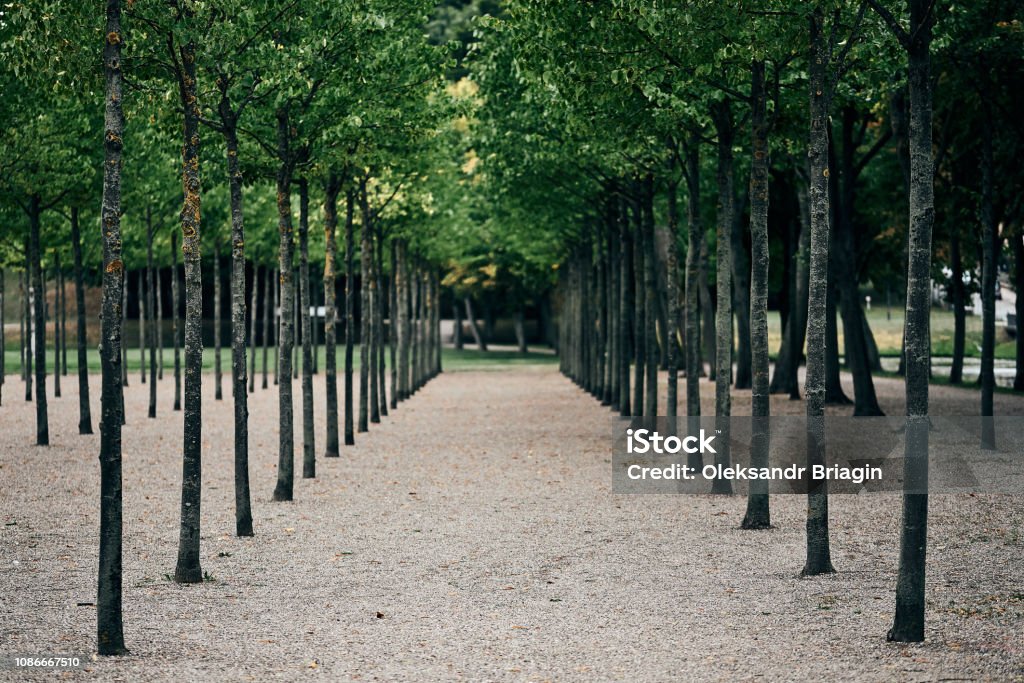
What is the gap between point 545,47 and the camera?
53.0 ft

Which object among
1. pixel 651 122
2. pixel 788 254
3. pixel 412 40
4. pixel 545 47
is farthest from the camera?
pixel 788 254

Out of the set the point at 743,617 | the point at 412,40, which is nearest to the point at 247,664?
the point at 743,617

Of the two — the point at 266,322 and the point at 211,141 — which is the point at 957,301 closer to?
the point at 266,322

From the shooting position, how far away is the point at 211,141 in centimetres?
1877

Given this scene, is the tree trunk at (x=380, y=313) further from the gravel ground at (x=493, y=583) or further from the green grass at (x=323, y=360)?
the green grass at (x=323, y=360)

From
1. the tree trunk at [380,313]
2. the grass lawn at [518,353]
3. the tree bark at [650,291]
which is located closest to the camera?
the tree bark at [650,291]

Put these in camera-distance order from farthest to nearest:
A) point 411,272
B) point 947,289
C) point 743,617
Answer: point 411,272 → point 947,289 → point 743,617

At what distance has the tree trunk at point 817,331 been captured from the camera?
40.2ft

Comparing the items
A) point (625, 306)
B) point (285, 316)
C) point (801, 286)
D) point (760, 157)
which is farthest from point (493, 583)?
point (801, 286)

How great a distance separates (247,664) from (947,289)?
1420 inches

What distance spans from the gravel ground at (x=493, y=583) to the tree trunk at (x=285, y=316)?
23.1 inches

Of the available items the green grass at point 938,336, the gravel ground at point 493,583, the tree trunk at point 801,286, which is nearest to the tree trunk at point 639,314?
the tree trunk at point 801,286

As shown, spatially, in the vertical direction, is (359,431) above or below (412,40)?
below

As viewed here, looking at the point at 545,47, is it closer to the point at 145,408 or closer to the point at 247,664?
the point at 247,664
